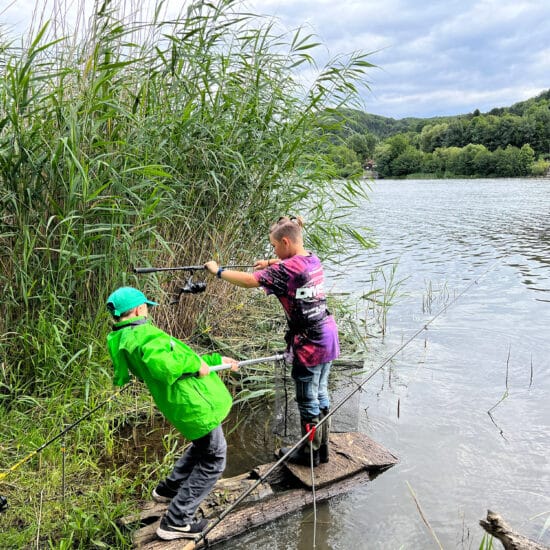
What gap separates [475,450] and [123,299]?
122 inches

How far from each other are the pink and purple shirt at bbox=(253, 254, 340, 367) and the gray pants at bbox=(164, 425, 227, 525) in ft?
2.59

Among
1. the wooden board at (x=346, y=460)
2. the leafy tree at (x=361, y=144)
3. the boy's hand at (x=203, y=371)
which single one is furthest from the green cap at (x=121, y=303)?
the leafy tree at (x=361, y=144)

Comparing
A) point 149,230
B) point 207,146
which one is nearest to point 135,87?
point 207,146

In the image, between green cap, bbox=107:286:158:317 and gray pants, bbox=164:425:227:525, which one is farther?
gray pants, bbox=164:425:227:525

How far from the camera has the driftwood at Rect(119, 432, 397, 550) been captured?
2801 millimetres

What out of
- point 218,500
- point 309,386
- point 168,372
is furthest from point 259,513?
point 168,372

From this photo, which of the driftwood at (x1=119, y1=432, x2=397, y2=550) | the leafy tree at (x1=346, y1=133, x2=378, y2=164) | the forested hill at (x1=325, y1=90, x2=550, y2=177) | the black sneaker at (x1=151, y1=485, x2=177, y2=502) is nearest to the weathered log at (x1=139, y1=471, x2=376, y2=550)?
the driftwood at (x1=119, y1=432, x2=397, y2=550)

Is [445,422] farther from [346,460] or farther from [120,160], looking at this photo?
[120,160]

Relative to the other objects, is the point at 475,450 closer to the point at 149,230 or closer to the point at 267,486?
the point at 267,486

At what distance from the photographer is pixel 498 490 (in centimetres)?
362

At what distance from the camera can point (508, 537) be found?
8.34 ft

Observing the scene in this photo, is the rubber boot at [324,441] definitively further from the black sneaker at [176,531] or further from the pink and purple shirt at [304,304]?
the black sneaker at [176,531]

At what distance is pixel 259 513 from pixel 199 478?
0.54 metres

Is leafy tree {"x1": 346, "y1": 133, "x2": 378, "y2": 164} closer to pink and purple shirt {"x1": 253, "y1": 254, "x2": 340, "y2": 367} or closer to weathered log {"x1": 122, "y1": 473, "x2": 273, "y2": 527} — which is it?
pink and purple shirt {"x1": 253, "y1": 254, "x2": 340, "y2": 367}
